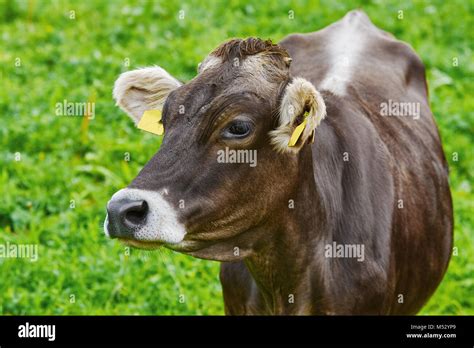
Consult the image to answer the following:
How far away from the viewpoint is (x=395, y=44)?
7.62m

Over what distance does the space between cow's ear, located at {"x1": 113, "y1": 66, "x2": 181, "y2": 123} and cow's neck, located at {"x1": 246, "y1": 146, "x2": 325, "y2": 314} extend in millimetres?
874

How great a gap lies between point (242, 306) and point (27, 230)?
2999mm

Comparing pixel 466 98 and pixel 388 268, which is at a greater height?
pixel 466 98

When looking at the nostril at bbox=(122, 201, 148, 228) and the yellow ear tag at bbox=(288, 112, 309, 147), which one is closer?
the nostril at bbox=(122, 201, 148, 228)

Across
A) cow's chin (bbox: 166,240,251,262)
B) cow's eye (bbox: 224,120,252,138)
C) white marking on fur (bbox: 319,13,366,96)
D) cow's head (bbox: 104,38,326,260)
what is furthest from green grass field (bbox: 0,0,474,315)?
white marking on fur (bbox: 319,13,366,96)

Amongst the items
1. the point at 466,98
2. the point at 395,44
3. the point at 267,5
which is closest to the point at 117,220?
the point at 395,44

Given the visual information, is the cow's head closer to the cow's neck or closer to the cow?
the cow

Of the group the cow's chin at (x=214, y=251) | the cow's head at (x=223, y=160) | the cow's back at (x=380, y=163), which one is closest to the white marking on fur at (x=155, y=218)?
the cow's head at (x=223, y=160)

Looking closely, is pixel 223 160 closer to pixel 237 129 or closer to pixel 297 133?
pixel 237 129

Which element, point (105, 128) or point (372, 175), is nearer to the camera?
point (372, 175)

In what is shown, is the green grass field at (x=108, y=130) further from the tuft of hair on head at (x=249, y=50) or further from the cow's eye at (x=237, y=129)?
the tuft of hair on head at (x=249, y=50)

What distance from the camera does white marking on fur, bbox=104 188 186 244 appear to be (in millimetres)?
4625
